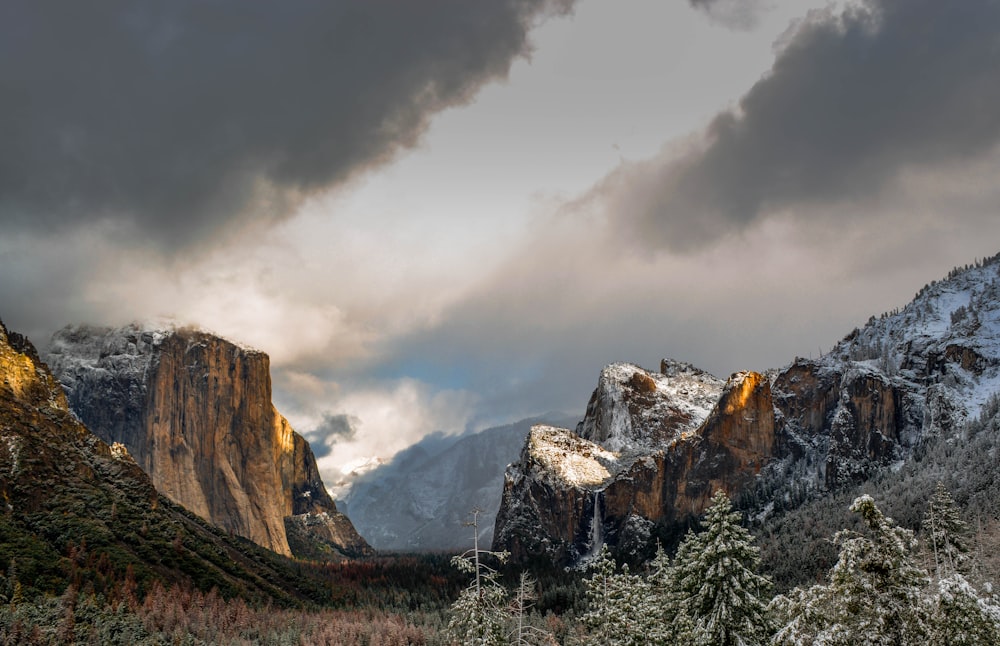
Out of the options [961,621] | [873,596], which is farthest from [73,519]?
[961,621]

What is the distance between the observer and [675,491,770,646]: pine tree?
38.8 metres

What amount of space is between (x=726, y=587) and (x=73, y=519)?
518ft

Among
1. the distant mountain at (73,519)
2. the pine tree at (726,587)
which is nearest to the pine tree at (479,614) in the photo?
the pine tree at (726,587)

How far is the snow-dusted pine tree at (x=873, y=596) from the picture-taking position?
26.8 m

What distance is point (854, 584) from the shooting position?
27.5m

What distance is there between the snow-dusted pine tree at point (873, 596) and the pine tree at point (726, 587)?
10.5 metres

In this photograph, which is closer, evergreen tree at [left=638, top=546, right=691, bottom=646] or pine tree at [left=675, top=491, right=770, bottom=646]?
pine tree at [left=675, top=491, right=770, bottom=646]

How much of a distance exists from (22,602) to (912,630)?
133m

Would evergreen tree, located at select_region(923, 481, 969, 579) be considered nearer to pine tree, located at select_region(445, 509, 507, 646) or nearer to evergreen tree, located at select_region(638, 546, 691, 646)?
evergreen tree, located at select_region(638, 546, 691, 646)

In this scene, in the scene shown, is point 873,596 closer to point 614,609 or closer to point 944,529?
point 614,609

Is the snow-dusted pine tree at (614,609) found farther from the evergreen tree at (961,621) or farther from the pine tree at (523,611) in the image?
the evergreen tree at (961,621)

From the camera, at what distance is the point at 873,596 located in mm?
27484

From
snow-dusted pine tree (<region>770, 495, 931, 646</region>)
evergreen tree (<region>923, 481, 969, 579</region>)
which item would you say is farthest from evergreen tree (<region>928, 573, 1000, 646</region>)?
evergreen tree (<region>923, 481, 969, 579</region>)

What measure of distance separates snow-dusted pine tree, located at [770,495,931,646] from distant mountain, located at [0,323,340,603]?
132 m
